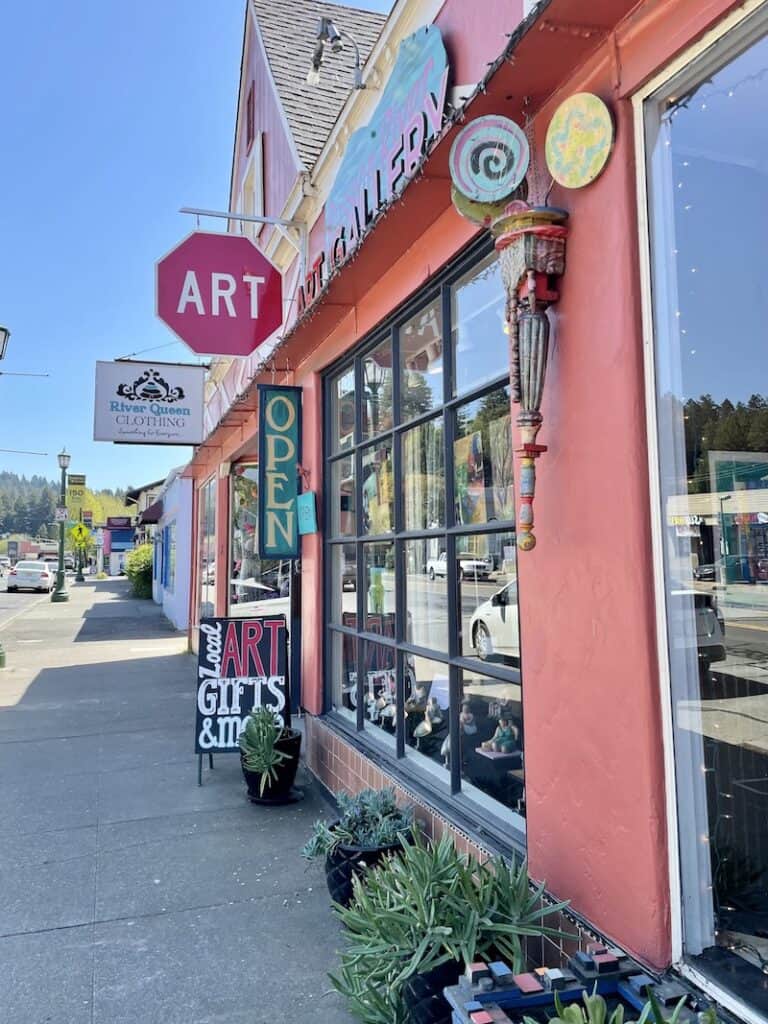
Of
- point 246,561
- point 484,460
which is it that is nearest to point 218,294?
point 484,460

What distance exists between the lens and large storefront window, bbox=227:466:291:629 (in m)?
8.95

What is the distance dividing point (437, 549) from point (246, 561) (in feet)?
20.8

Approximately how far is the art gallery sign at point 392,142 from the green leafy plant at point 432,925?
110 inches

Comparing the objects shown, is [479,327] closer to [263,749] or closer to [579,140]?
[579,140]

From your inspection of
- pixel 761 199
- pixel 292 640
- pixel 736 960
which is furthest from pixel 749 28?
pixel 292 640

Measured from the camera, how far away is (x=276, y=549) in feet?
19.4

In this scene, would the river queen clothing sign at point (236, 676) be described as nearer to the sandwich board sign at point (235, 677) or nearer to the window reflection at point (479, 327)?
the sandwich board sign at point (235, 677)

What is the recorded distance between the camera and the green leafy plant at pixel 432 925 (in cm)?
227

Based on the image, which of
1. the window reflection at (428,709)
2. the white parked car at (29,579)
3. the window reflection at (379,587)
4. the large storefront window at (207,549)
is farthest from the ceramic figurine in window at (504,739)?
the white parked car at (29,579)

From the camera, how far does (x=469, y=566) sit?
3512mm

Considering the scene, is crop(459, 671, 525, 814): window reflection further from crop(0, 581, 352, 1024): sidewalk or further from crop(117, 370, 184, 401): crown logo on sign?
crop(117, 370, 184, 401): crown logo on sign

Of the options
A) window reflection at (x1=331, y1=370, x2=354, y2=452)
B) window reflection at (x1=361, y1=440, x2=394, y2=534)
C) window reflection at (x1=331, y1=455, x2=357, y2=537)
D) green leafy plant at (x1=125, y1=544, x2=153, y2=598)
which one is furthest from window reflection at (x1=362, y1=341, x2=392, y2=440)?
green leafy plant at (x1=125, y1=544, x2=153, y2=598)

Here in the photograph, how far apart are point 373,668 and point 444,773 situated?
1.18 metres

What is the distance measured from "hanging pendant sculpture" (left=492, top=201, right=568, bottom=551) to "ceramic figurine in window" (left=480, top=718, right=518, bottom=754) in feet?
3.78
